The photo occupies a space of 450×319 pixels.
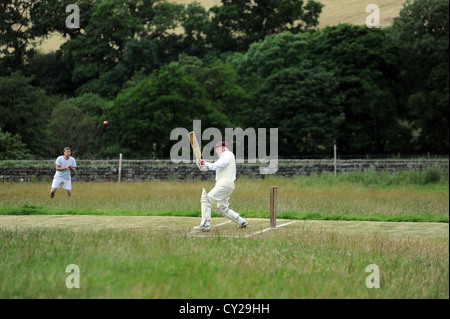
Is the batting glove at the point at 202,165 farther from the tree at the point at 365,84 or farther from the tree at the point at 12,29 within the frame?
the tree at the point at 365,84

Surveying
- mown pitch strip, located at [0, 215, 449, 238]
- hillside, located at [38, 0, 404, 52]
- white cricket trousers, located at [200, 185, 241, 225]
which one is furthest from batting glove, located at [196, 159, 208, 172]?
hillside, located at [38, 0, 404, 52]

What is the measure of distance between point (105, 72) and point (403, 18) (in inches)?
1236

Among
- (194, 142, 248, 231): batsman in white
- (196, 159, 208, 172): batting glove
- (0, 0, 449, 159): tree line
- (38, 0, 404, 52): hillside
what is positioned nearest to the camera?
(196, 159, 208, 172): batting glove

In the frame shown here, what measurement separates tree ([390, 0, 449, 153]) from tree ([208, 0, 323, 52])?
15.4m

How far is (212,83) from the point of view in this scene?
2181 inches

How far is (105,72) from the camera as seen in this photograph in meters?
68.2

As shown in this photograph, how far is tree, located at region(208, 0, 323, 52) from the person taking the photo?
2931 inches

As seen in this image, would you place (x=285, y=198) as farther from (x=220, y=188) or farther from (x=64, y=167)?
(x=220, y=188)

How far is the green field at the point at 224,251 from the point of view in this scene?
855 cm

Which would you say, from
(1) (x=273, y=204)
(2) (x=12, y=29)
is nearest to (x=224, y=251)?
(1) (x=273, y=204)

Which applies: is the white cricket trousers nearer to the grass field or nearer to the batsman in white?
the batsman in white

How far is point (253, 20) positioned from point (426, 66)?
23268 mm

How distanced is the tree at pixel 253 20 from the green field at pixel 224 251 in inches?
2172
